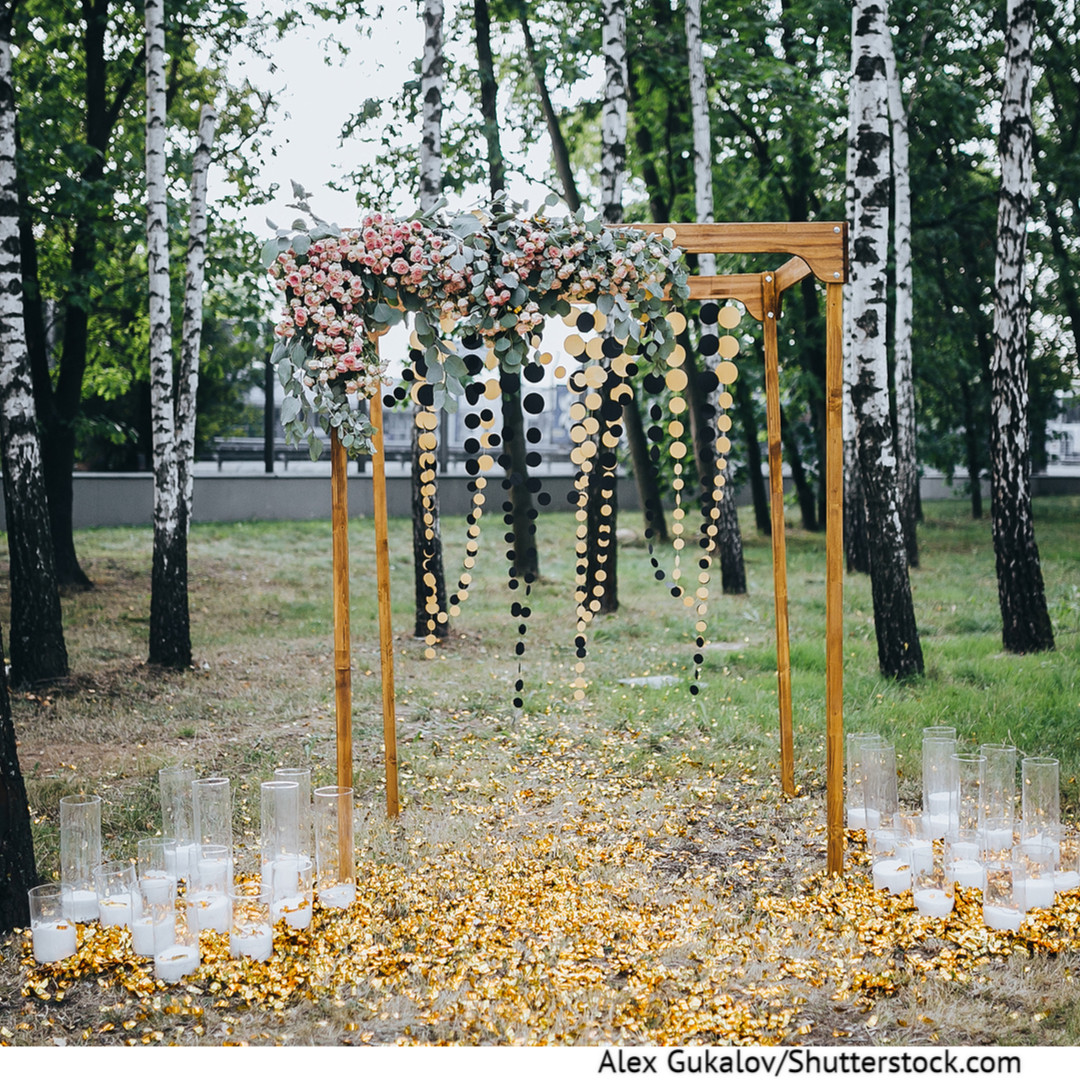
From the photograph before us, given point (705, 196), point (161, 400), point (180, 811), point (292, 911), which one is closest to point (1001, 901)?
point (292, 911)

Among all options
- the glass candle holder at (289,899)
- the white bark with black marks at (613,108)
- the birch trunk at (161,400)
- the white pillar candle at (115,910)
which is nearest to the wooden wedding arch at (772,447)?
the glass candle holder at (289,899)

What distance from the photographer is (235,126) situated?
31.7 feet

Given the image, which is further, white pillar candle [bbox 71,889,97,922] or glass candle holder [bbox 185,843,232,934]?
white pillar candle [bbox 71,889,97,922]

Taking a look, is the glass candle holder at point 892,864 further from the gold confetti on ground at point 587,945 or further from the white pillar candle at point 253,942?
the white pillar candle at point 253,942

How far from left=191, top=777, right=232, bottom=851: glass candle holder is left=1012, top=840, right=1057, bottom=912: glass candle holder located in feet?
8.26

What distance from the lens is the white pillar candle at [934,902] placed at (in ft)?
10.9

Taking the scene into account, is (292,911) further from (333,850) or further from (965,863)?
(965,863)

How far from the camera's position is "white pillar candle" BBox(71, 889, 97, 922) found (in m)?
3.20

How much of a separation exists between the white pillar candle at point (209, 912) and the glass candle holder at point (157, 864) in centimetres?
8

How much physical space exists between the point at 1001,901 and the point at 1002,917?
0.05m

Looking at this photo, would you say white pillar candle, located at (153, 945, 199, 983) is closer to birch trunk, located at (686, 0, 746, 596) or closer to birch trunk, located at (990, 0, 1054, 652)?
birch trunk, located at (990, 0, 1054, 652)

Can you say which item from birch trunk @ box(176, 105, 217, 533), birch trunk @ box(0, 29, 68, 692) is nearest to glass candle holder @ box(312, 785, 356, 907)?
birch trunk @ box(0, 29, 68, 692)

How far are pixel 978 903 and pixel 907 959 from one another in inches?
19.3

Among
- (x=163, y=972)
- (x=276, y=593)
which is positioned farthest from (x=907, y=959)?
(x=276, y=593)
